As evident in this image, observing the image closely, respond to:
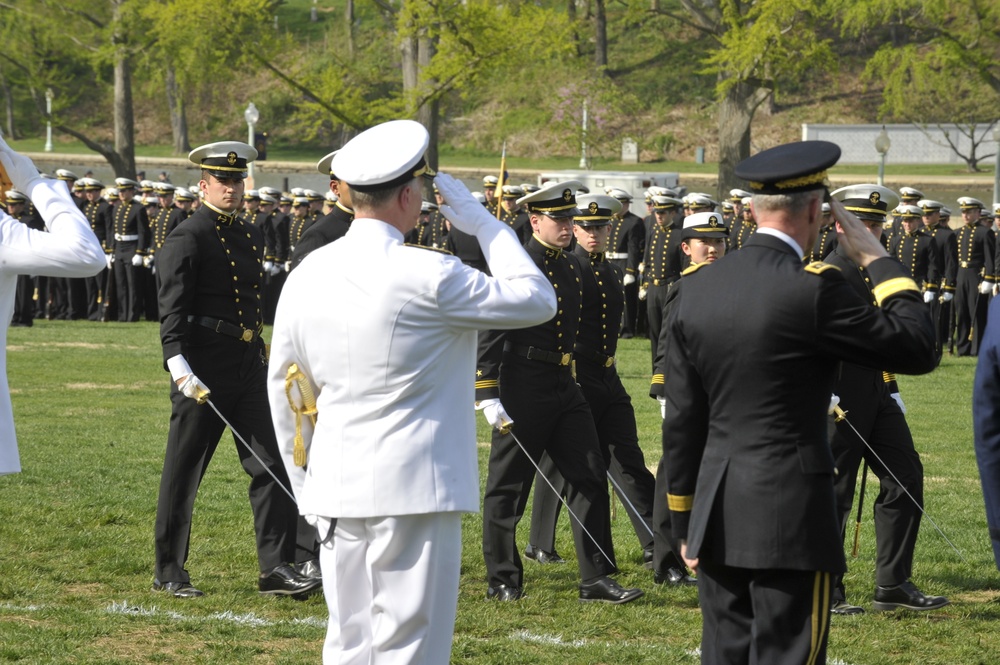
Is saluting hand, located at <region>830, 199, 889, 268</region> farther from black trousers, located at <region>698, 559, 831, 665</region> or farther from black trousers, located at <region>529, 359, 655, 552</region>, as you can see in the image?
black trousers, located at <region>529, 359, 655, 552</region>

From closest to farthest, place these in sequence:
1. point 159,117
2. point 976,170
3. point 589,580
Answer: point 589,580 < point 976,170 < point 159,117

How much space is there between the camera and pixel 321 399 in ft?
14.6

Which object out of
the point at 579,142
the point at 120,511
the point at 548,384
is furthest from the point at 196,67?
the point at 548,384

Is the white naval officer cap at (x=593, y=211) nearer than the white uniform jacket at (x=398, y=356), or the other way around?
the white uniform jacket at (x=398, y=356)

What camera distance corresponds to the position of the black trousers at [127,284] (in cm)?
2366

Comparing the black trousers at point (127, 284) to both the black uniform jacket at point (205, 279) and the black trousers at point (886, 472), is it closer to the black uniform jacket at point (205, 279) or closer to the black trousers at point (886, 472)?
the black uniform jacket at point (205, 279)

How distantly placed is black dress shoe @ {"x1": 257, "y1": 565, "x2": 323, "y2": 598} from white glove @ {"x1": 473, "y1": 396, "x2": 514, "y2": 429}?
1222 millimetres

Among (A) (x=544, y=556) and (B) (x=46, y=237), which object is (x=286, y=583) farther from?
(B) (x=46, y=237)

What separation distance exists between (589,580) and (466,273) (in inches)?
139

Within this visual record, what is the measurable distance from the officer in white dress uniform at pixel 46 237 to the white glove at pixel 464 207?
1286 mm

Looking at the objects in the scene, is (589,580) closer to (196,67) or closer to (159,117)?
(196,67)

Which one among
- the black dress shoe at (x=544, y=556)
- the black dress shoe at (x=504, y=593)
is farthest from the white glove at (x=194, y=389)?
the black dress shoe at (x=544, y=556)

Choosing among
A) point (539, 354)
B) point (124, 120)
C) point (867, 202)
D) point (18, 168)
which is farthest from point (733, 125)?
point (18, 168)

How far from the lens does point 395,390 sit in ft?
14.1
